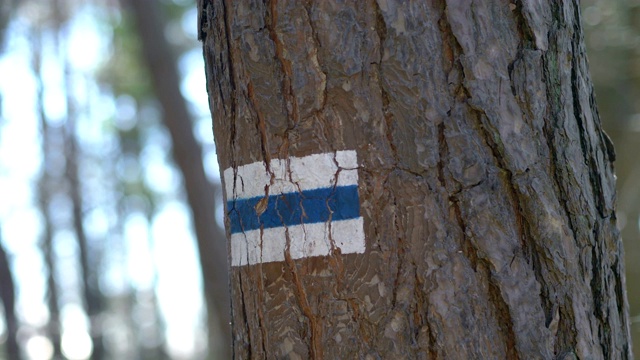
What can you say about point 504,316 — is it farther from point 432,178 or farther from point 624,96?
point 624,96

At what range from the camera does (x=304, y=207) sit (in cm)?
115

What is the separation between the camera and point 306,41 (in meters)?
1.16

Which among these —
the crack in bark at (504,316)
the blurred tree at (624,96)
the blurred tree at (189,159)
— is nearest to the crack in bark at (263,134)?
the crack in bark at (504,316)

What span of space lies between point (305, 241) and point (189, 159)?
4.34 m

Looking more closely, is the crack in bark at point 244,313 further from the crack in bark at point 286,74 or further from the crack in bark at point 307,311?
the crack in bark at point 286,74

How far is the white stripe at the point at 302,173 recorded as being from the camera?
1132mm

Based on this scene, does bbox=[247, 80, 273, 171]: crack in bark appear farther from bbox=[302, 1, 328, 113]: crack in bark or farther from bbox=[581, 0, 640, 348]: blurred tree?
bbox=[581, 0, 640, 348]: blurred tree

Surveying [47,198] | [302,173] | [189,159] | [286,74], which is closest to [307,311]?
[302,173]

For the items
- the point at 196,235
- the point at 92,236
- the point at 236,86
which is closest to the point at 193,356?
the point at 92,236

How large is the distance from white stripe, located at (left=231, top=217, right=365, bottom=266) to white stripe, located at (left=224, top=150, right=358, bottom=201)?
0.06m

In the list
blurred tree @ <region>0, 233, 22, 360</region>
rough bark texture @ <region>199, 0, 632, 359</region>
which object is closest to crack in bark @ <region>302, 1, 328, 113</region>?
rough bark texture @ <region>199, 0, 632, 359</region>

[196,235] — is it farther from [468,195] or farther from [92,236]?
[92,236]

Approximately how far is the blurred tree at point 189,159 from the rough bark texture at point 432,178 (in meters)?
3.89

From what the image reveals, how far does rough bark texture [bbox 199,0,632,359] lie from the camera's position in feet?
3.62
